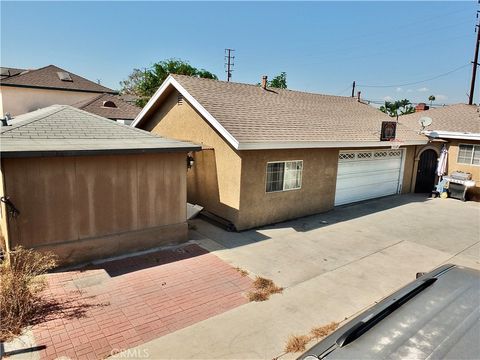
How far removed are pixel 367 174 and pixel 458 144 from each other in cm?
569

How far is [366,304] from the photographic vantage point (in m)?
6.54

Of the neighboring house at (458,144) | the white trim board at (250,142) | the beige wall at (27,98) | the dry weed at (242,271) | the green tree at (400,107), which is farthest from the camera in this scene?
→ the green tree at (400,107)

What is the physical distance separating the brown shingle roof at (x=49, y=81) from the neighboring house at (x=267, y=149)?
2335 centimetres

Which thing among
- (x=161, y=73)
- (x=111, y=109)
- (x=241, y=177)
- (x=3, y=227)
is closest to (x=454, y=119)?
(x=241, y=177)

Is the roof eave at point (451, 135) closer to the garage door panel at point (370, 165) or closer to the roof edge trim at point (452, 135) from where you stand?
the roof edge trim at point (452, 135)

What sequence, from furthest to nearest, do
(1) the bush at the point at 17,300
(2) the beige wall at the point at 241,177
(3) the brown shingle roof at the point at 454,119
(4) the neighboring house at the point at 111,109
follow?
1. (4) the neighboring house at the point at 111,109
2. (3) the brown shingle roof at the point at 454,119
3. (2) the beige wall at the point at 241,177
4. (1) the bush at the point at 17,300

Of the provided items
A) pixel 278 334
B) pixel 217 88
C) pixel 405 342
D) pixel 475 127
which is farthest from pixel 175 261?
pixel 475 127

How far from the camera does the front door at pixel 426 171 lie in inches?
699

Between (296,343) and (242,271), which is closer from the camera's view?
(296,343)

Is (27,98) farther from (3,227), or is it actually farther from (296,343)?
(296,343)

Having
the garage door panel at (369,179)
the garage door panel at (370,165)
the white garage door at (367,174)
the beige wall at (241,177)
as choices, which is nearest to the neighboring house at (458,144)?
the garage door panel at (370,165)

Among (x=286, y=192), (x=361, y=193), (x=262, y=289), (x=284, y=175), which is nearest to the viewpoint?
(x=262, y=289)

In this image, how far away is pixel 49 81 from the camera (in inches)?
1337

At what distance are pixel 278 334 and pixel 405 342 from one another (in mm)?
3352
